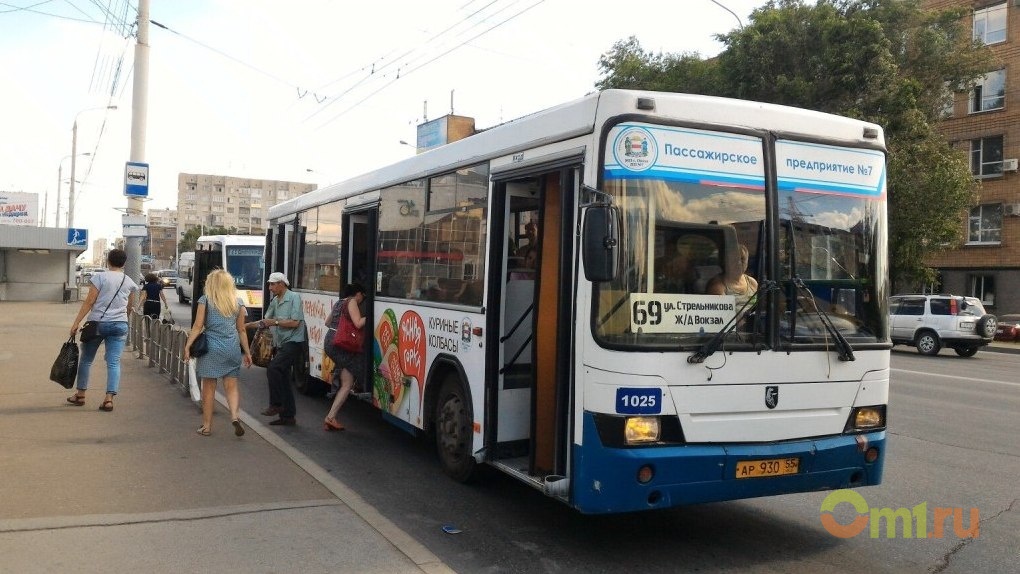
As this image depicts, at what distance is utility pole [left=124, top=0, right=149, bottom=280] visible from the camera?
632 inches

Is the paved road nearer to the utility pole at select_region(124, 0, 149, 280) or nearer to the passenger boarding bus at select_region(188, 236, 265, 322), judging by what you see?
the utility pole at select_region(124, 0, 149, 280)

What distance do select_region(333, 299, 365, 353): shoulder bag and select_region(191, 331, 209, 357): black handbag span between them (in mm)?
1266

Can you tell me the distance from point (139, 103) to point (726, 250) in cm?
1400

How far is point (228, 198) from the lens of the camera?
158 meters

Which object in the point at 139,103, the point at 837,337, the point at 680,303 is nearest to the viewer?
the point at 680,303

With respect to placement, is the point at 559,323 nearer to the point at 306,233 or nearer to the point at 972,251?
the point at 306,233

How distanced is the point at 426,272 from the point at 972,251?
3462 cm

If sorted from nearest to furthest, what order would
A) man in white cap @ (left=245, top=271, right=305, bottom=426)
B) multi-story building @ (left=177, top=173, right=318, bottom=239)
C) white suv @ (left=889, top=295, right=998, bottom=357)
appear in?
man in white cap @ (left=245, top=271, right=305, bottom=426) < white suv @ (left=889, top=295, right=998, bottom=357) < multi-story building @ (left=177, top=173, right=318, bottom=239)

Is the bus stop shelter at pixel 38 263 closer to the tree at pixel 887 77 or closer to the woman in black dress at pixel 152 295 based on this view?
the woman in black dress at pixel 152 295

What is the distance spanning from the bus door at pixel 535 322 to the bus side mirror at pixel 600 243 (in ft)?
1.76

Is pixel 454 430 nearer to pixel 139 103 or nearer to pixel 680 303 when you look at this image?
pixel 680 303

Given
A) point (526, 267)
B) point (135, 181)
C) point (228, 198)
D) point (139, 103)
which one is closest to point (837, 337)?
point (526, 267)

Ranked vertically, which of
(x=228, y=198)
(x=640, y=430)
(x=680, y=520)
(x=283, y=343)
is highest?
(x=228, y=198)
